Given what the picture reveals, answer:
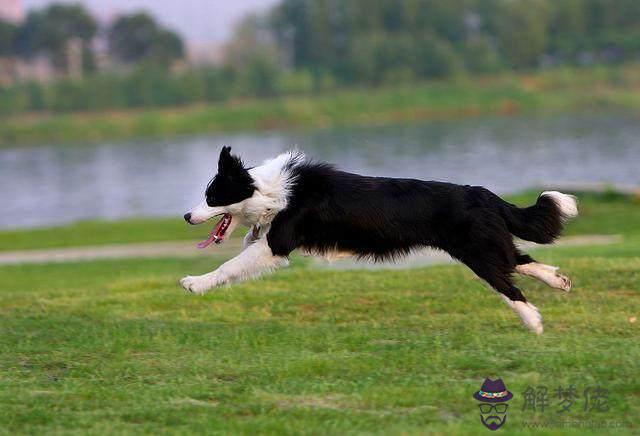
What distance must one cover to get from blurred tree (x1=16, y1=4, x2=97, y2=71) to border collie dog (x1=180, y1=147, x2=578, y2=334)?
107174 millimetres

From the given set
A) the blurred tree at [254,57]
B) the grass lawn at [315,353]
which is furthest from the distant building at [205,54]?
the grass lawn at [315,353]

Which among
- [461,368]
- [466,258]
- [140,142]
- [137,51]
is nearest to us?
[461,368]

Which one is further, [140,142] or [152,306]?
[140,142]

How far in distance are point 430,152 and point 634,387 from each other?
131 ft

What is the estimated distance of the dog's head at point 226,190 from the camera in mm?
7898

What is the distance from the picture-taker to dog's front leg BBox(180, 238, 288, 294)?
7828mm

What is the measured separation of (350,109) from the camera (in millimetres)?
78625

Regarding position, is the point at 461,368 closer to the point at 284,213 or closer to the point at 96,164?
the point at 284,213

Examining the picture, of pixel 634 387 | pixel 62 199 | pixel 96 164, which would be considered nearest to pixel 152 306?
pixel 634 387

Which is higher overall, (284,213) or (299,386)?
(284,213)

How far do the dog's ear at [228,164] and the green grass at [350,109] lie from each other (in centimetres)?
6576

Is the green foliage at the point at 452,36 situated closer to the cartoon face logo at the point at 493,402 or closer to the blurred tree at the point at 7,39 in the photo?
the blurred tree at the point at 7,39

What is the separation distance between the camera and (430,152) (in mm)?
45781

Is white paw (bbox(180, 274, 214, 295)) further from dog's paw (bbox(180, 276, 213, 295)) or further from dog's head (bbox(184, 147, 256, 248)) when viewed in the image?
dog's head (bbox(184, 147, 256, 248))
